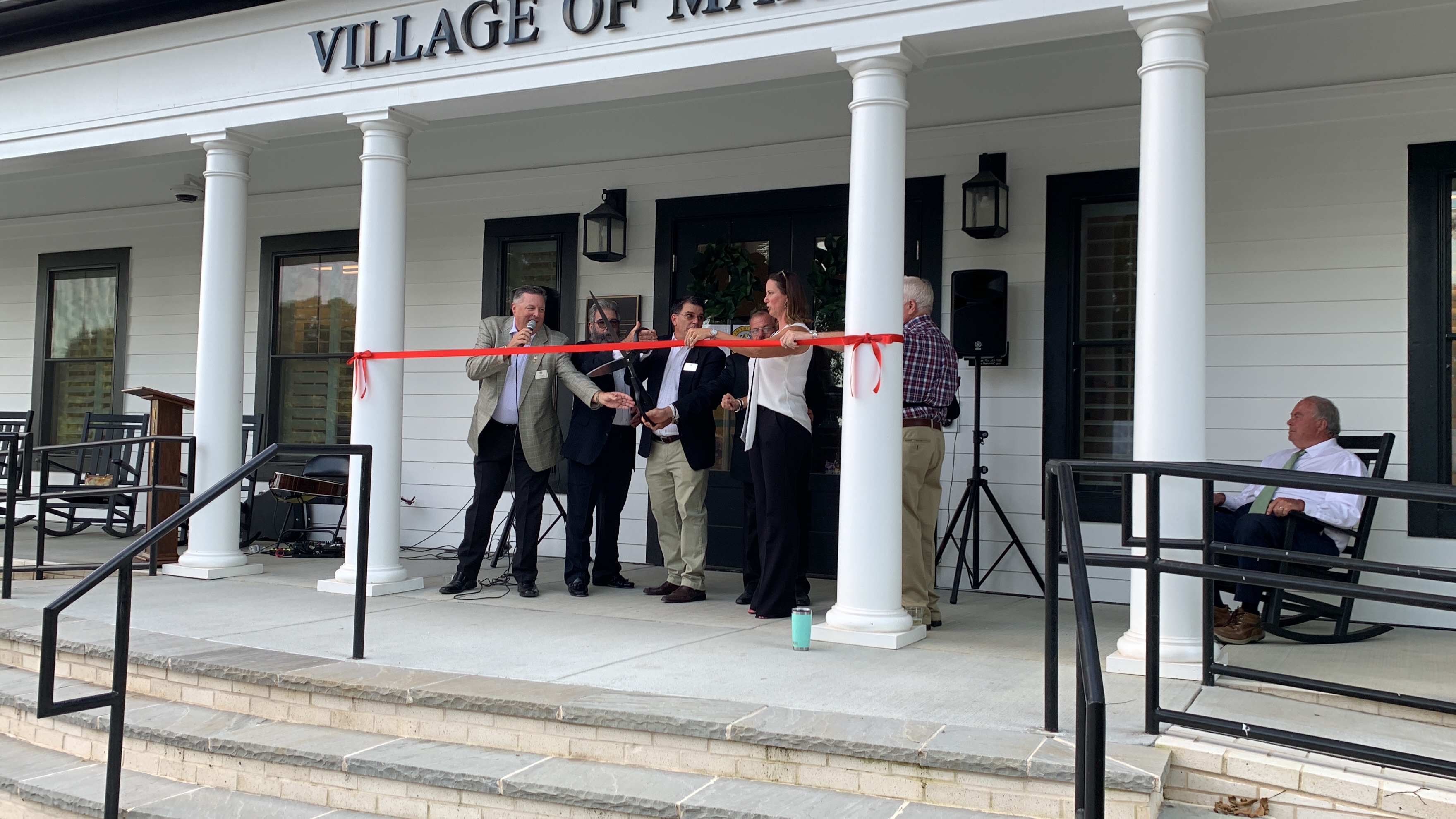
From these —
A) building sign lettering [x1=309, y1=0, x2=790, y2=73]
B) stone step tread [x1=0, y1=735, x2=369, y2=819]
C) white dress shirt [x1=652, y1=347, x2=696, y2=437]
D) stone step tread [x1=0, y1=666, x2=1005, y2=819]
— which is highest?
building sign lettering [x1=309, y1=0, x2=790, y2=73]

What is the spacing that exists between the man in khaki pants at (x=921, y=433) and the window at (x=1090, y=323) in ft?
4.24

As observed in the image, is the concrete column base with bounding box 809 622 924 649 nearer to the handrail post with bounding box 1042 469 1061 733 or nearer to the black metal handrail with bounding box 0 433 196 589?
the handrail post with bounding box 1042 469 1061 733

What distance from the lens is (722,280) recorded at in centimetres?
735

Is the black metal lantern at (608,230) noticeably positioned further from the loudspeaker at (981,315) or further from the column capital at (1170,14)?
the column capital at (1170,14)

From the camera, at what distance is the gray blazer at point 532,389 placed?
5969 millimetres

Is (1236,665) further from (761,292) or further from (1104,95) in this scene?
(761,292)

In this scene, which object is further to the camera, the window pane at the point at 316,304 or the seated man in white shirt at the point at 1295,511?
the window pane at the point at 316,304

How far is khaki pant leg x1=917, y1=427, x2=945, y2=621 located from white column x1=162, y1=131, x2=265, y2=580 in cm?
406

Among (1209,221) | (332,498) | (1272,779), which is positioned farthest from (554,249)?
(1272,779)

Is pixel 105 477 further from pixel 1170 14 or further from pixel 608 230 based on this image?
pixel 1170 14

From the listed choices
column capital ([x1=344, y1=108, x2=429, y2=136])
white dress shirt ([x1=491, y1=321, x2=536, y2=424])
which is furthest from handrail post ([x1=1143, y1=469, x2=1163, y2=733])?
column capital ([x1=344, y1=108, x2=429, y2=136])

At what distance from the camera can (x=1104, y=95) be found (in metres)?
6.18

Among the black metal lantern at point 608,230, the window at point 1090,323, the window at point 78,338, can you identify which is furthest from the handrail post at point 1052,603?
the window at point 78,338

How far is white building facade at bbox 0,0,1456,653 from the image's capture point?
187 inches
